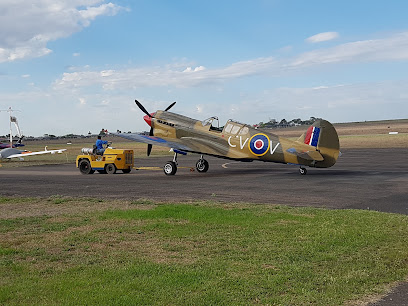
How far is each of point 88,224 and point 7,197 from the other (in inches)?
289

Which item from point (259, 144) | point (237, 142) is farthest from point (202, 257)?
point (237, 142)

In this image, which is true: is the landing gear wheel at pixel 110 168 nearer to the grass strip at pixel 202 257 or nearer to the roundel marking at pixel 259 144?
the roundel marking at pixel 259 144

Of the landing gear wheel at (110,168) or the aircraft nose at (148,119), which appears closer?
the landing gear wheel at (110,168)

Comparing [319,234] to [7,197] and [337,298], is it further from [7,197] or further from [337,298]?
[7,197]

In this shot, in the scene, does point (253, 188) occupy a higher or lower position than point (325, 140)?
lower

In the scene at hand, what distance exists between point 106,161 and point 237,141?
8157 mm

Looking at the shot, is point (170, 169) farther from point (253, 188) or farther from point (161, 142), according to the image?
point (253, 188)

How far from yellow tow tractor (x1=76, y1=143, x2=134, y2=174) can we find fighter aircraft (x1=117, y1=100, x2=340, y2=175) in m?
1.46

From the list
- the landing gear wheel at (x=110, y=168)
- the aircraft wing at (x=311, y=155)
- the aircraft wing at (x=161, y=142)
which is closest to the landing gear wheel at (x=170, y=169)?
the aircraft wing at (x=161, y=142)

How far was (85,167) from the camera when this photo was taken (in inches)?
1085

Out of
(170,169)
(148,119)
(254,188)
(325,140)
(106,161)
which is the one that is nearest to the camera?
(254,188)

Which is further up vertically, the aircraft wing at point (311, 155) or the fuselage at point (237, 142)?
the fuselage at point (237, 142)

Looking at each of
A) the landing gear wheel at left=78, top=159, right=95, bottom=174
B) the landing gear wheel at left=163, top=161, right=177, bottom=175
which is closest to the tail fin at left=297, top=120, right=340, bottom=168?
the landing gear wheel at left=163, top=161, right=177, bottom=175

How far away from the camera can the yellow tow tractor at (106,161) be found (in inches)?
1060
